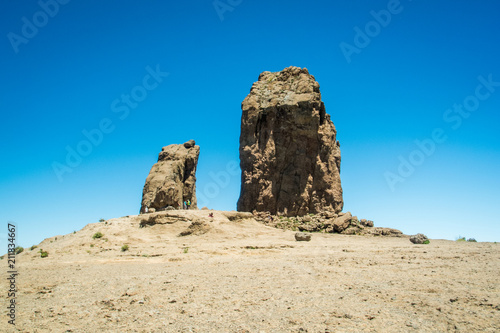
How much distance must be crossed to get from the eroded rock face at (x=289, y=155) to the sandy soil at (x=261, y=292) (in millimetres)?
18287

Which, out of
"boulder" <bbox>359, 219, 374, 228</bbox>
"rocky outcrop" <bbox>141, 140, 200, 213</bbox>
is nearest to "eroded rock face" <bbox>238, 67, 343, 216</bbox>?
"boulder" <bbox>359, 219, 374, 228</bbox>

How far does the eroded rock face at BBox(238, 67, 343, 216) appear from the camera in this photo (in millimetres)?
34281

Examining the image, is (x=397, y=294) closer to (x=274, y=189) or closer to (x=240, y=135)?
(x=274, y=189)

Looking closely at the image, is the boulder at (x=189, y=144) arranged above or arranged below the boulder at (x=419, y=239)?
above

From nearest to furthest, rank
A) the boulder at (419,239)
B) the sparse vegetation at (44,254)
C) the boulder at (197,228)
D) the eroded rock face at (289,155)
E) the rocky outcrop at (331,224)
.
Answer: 1. the sparse vegetation at (44,254)
2. the boulder at (419,239)
3. the boulder at (197,228)
4. the rocky outcrop at (331,224)
5. the eroded rock face at (289,155)

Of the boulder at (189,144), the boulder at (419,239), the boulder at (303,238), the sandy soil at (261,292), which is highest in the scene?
the boulder at (189,144)

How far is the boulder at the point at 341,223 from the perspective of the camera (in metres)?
27.7

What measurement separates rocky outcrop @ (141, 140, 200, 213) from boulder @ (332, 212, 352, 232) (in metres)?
12.6

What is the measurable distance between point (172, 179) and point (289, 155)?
37.6 feet

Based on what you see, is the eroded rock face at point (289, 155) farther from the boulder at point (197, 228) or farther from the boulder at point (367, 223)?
the boulder at point (197, 228)

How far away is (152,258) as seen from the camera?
1521 centimetres

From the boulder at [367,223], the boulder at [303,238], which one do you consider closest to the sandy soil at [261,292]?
the boulder at [303,238]

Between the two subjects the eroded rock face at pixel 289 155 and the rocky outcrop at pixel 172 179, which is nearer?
the rocky outcrop at pixel 172 179

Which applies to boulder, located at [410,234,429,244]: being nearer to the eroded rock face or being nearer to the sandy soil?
the sandy soil
